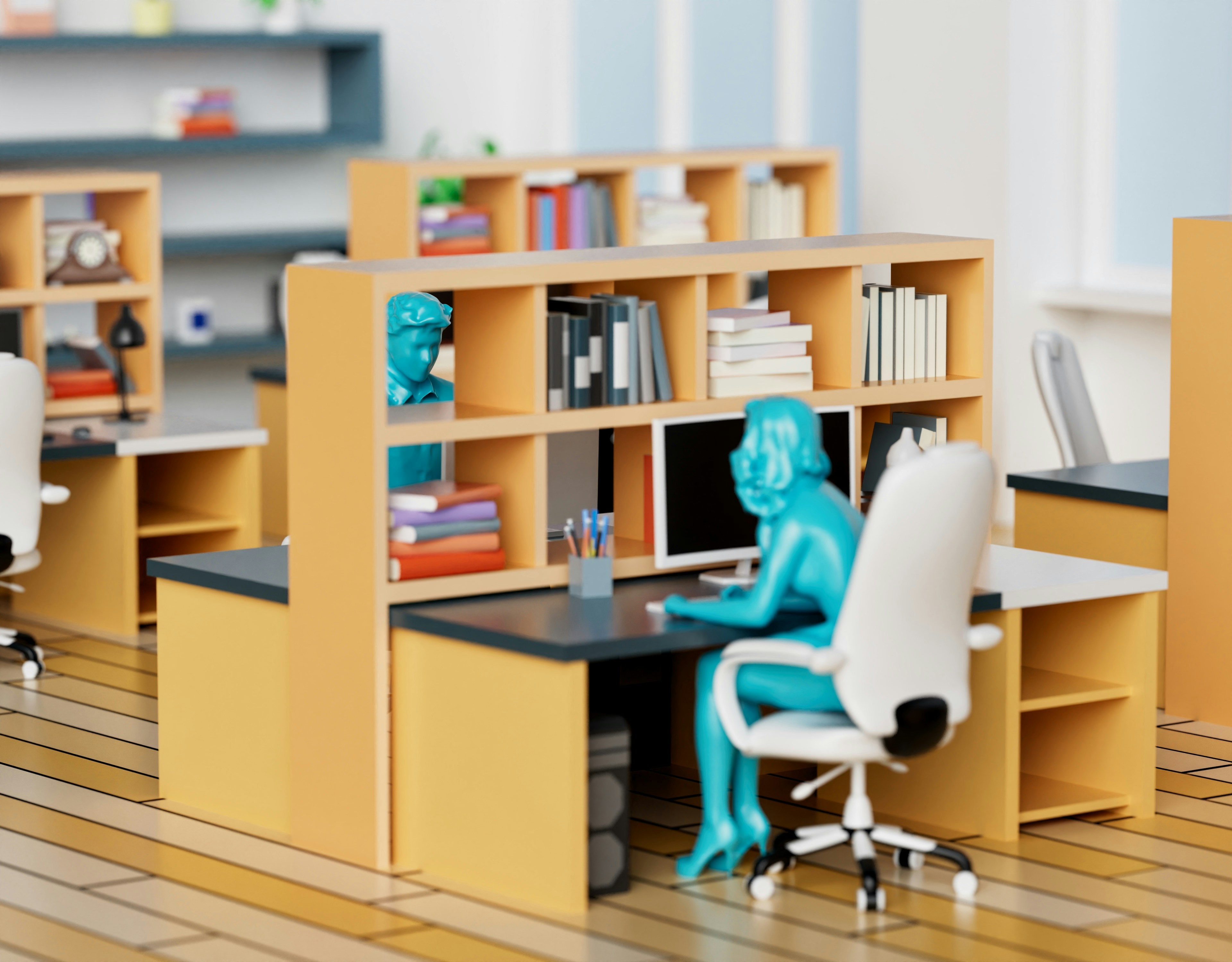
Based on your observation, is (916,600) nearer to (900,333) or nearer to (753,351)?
(753,351)

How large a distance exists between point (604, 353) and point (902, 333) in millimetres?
823

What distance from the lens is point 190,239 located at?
32.6ft

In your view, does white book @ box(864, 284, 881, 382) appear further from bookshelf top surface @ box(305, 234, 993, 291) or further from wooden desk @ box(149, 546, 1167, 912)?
wooden desk @ box(149, 546, 1167, 912)

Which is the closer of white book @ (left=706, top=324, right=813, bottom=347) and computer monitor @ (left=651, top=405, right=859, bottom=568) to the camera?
computer monitor @ (left=651, top=405, right=859, bottom=568)

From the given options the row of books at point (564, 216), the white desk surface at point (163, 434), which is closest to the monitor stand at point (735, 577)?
the white desk surface at point (163, 434)

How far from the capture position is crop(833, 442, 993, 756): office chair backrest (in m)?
3.92

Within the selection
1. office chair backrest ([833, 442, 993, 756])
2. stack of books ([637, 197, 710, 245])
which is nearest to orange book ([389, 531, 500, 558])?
office chair backrest ([833, 442, 993, 756])

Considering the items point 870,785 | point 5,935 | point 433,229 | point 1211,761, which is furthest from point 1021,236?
point 5,935

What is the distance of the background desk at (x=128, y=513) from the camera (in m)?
6.69

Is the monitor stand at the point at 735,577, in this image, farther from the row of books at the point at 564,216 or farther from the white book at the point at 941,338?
the row of books at the point at 564,216

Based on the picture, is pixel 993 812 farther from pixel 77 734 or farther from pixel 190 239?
pixel 190 239

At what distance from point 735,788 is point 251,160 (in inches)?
270

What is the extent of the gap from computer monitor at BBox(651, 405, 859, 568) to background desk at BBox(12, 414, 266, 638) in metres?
2.55

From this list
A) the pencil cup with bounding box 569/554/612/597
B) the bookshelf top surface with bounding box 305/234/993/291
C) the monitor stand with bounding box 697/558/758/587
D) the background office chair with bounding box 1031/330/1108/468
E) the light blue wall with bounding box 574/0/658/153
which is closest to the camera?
the bookshelf top surface with bounding box 305/234/993/291
